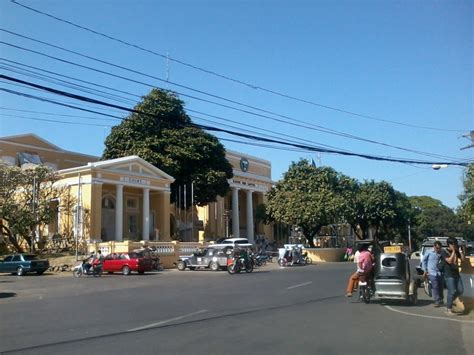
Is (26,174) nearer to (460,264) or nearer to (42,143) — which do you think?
(42,143)

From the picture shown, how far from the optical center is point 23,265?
33375 millimetres

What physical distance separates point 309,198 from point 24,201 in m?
27.3

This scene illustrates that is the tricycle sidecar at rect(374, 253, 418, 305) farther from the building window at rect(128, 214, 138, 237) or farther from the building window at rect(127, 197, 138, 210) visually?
the building window at rect(127, 197, 138, 210)

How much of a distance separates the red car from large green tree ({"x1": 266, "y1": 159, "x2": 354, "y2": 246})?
76.4ft

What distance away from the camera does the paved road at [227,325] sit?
884 cm

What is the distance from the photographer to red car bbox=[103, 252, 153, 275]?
31891 mm

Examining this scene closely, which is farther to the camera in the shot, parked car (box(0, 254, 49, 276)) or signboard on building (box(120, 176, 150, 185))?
signboard on building (box(120, 176, 150, 185))

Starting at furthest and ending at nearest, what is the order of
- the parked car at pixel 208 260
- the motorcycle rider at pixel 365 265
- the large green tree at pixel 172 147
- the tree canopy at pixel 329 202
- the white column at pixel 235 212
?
the white column at pixel 235 212, the tree canopy at pixel 329 202, the large green tree at pixel 172 147, the parked car at pixel 208 260, the motorcycle rider at pixel 365 265

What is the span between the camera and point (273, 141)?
17.7 metres

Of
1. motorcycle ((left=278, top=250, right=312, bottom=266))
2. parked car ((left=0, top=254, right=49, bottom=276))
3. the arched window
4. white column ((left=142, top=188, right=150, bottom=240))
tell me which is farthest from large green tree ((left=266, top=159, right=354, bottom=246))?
parked car ((left=0, top=254, right=49, bottom=276))

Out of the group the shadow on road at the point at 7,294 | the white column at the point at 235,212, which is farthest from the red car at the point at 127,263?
the white column at the point at 235,212

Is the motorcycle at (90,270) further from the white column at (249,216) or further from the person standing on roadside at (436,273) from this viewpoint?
the white column at (249,216)

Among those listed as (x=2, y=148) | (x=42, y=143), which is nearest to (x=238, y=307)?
(x=2, y=148)

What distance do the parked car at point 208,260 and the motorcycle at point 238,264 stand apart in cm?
256
